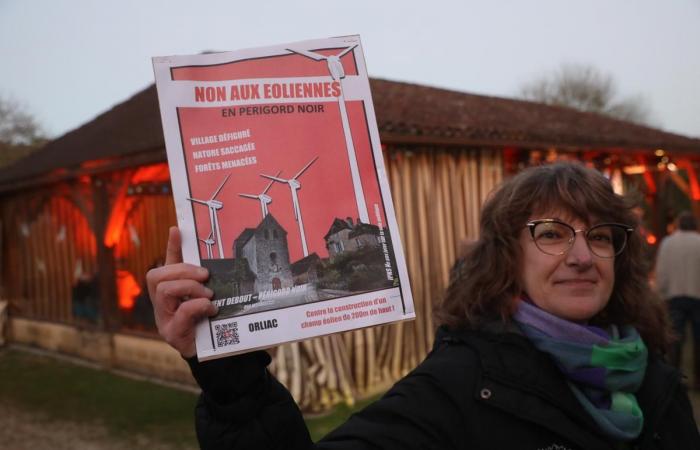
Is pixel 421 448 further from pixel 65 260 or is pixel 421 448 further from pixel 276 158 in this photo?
pixel 65 260

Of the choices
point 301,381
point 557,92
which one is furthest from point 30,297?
point 557,92

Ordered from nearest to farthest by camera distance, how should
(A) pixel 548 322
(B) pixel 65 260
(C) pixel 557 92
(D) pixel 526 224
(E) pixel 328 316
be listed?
(E) pixel 328 316
(A) pixel 548 322
(D) pixel 526 224
(B) pixel 65 260
(C) pixel 557 92

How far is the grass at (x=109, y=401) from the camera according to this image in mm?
6012

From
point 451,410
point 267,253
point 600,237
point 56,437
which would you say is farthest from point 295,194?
point 56,437

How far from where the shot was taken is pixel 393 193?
6543mm

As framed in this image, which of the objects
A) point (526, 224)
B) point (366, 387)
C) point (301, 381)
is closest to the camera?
point (526, 224)

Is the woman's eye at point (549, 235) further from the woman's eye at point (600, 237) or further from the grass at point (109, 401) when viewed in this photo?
the grass at point (109, 401)

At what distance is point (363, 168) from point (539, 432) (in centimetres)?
80

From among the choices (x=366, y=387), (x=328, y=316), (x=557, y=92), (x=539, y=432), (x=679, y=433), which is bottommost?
(x=366, y=387)

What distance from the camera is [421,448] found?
136 cm

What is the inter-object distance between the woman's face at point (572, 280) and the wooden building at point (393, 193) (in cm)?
461

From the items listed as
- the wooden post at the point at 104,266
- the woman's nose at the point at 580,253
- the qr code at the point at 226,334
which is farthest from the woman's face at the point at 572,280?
the wooden post at the point at 104,266

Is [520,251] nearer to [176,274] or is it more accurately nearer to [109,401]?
[176,274]

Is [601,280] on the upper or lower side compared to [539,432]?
upper
